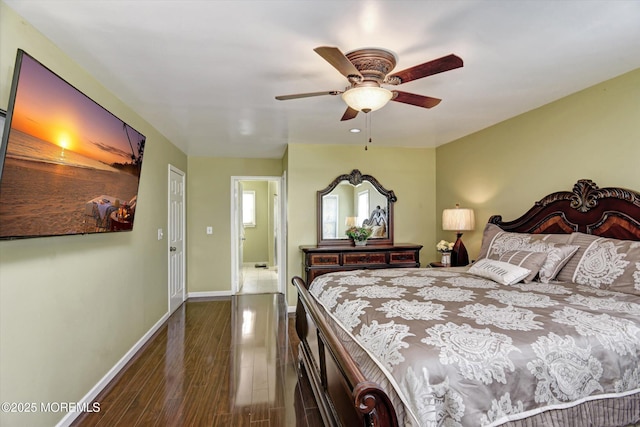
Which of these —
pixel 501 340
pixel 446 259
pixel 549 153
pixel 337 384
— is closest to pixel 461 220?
pixel 446 259

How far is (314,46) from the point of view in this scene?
1982 mm

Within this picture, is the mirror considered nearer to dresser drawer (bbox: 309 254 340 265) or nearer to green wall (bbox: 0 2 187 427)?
dresser drawer (bbox: 309 254 340 265)

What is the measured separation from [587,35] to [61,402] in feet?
12.9

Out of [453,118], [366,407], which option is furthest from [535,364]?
[453,118]

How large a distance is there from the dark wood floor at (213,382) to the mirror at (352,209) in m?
1.41

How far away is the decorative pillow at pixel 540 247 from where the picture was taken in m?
2.42

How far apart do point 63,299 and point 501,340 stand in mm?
2488

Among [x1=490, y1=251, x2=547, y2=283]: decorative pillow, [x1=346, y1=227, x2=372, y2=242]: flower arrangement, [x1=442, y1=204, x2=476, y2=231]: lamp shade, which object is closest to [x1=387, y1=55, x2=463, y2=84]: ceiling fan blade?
[x1=490, y1=251, x2=547, y2=283]: decorative pillow

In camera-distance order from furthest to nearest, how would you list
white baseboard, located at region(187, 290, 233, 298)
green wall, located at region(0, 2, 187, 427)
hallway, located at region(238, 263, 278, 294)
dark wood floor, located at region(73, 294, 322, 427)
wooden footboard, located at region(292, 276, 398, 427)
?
hallway, located at region(238, 263, 278, 294) → white baseboard, located at region(187, 290, 233, 298) → dark wood floor, located at region(73, 294, 322, 427) → green wall, located at region(0, 2, 187, 427) → wooden footboard, located at region(292, 276, 398, 427)

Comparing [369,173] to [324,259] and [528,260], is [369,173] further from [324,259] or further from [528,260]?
[528,260]

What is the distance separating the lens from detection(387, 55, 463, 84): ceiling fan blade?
166 centimetres

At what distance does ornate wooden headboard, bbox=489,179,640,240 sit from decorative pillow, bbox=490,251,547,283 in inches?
20.2

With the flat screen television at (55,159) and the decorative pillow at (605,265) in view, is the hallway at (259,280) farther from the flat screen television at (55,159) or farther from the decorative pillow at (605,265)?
the decorative pillow at (605,265)

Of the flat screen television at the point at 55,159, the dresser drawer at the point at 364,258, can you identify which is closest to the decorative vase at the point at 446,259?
the dresser drawer at the point at 364,258
